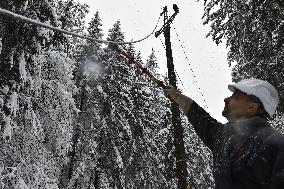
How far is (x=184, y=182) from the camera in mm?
11891

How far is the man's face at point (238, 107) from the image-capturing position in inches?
86.8

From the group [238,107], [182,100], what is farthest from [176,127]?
[238,107]

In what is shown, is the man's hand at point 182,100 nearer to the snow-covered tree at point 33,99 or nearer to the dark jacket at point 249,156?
the dark jacket at point 249,156

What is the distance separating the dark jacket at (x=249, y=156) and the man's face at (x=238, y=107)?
0.08 metres

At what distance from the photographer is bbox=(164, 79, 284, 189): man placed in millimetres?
1807

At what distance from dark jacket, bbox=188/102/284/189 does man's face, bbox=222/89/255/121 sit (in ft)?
0.28

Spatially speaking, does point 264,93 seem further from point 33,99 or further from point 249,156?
point 33,99

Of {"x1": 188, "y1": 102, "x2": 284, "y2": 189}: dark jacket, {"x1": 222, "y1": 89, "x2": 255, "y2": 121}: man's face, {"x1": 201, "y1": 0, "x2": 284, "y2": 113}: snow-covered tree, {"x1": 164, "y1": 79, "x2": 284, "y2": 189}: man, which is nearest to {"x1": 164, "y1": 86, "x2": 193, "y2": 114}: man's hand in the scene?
{"x1": 164, "y1": 79, "x2": 284, "y2": 189}: man

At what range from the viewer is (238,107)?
7.42ft

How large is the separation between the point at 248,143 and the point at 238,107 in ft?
1.18

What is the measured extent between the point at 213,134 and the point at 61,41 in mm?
11228

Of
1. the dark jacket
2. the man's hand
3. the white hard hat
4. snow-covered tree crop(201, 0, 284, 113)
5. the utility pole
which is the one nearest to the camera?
the dark jacket

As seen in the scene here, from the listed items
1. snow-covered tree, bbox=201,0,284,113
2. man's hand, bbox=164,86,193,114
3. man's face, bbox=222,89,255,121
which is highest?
snow-covered tree, bbox=201,0,284,113

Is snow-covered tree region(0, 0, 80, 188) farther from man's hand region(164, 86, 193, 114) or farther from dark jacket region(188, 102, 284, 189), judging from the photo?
dark jacket region(188, 102, 284, 189)
